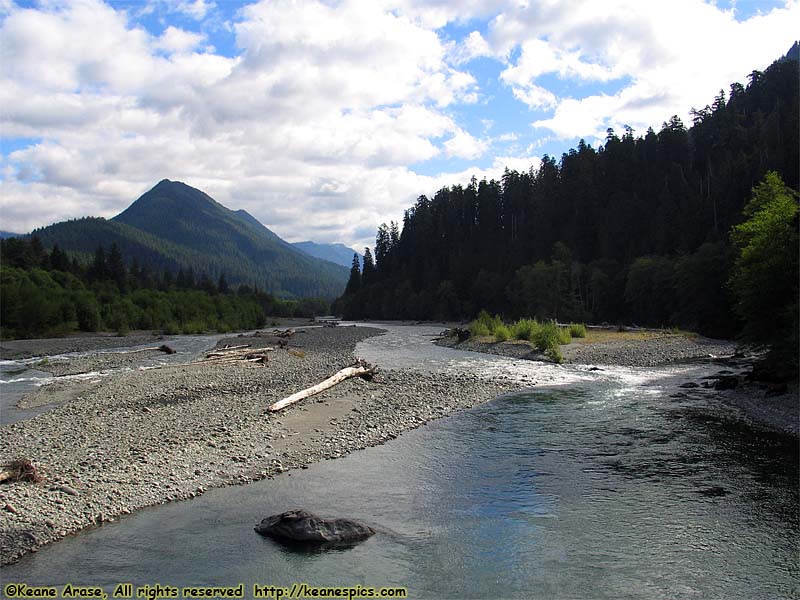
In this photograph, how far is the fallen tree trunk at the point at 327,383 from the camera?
22236 millimetres

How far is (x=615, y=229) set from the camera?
104 meters

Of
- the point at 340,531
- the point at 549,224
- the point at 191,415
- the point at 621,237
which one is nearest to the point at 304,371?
the point at 191,415

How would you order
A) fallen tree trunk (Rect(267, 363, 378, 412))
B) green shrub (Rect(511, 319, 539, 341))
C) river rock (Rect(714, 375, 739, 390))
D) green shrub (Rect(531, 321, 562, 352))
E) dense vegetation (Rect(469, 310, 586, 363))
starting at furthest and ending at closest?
1. green shrub (Rect(511, 319, 539, 341))
2. green shrub (Rect(531, 321, 562, 352))
3. dense vegetation (Rect(469, 310, 586, 363))
4. river rock (Rect(714, 375, 739, 390))
5. fallen tree trunk (Rect(267, 363, 378, 412))

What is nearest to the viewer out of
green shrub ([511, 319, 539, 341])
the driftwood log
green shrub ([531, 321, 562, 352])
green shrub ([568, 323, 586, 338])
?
the driftwood log

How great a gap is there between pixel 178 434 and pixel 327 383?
10.0 meters

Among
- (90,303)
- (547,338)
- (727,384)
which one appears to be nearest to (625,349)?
(547,338)

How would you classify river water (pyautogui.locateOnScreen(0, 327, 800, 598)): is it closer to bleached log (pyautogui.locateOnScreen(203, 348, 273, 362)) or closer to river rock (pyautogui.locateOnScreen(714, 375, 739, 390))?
river rock (pyautogui.locateOnScreen(714, 375, 739, 390))

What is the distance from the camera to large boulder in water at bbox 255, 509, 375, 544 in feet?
34.8

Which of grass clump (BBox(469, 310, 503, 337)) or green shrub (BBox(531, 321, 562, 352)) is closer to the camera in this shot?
green shrub (BBox(531, 321, 562, 352))

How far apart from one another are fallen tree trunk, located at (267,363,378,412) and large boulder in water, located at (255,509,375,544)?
10.6 metres

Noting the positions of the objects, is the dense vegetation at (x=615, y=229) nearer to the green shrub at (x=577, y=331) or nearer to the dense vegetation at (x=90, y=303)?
the green shrub at (x=577, y=331)

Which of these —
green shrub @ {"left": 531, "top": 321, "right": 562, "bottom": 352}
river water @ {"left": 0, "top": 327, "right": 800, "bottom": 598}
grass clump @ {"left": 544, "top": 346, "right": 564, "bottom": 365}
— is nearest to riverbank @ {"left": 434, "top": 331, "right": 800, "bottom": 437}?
grass clump @ {"left": 544, "top": 346, "right": 564, "bottom": 365}

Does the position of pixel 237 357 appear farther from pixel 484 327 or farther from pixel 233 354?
pixel 484 327

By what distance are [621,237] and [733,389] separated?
82581mm
